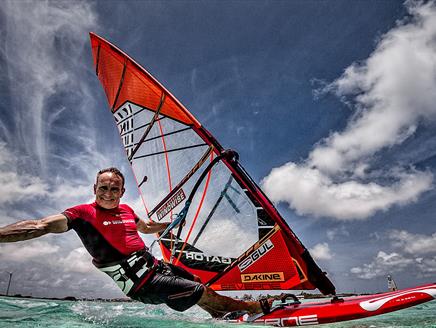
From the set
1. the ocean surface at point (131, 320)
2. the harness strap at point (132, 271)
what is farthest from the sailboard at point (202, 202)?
the harness strap at point (132, 271)

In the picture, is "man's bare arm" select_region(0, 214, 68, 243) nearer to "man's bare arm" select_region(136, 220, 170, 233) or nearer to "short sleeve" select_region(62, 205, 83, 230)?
"short sleeve" select_region(62, 205, 83, 230)

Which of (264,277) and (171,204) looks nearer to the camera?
(264,277)

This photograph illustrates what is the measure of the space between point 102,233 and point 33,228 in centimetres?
88

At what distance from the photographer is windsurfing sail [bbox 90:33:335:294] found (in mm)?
4680

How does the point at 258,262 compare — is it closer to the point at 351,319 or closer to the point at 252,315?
the point at 252,315

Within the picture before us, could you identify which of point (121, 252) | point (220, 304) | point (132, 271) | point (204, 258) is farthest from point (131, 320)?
point (121, 252)

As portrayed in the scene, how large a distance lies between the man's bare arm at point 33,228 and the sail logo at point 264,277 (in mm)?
3022

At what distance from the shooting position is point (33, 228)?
2547mm

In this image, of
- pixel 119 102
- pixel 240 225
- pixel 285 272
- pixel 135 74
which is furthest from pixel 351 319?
pixel 119 102

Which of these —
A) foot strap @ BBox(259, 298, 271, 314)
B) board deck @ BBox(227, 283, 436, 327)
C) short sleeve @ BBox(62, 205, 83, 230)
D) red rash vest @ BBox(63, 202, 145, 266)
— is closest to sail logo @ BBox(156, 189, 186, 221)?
red rash vest @ BBox(63, 202, 145, 266)

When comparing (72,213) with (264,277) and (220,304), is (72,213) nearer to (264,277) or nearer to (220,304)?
(220,304)

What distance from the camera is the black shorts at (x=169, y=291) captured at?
353 centimetres

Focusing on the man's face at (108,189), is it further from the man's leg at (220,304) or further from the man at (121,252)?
the man's leg at (220,304)

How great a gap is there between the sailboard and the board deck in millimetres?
183
